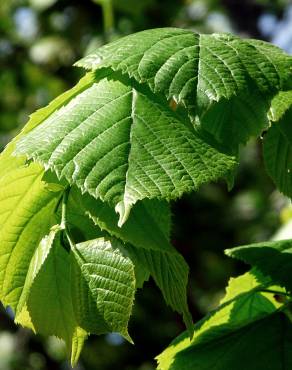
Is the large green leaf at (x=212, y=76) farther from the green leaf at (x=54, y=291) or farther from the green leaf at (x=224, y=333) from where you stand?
the green leaf at (x=224, y=333)

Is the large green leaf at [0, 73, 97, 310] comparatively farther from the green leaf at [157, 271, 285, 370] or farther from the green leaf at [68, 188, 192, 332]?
the green leaf at [157, 271, 285, 370]

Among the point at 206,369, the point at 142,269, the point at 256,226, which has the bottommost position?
the point at 256,226

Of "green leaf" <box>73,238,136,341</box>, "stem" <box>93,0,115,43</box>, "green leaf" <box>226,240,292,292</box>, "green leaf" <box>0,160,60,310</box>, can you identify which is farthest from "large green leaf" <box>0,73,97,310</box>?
"stem" <box>93,0,115,43</box>

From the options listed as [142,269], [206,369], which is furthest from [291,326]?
[142,269]

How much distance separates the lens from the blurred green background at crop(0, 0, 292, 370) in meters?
8.09

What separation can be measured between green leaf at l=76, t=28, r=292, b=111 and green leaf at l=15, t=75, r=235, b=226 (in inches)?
1.1

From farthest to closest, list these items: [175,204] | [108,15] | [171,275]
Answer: [175,204], [108,15], [171,275]

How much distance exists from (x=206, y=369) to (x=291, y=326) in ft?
0.44

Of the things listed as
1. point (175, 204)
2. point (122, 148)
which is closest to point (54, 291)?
point (122, 148)

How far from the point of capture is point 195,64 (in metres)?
1.16

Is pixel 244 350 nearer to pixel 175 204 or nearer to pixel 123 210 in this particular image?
pixel 123 210

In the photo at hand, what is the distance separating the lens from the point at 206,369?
133cm

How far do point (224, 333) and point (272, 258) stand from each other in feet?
0.45

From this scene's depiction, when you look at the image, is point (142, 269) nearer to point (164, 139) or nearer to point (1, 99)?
point (164, 139)
